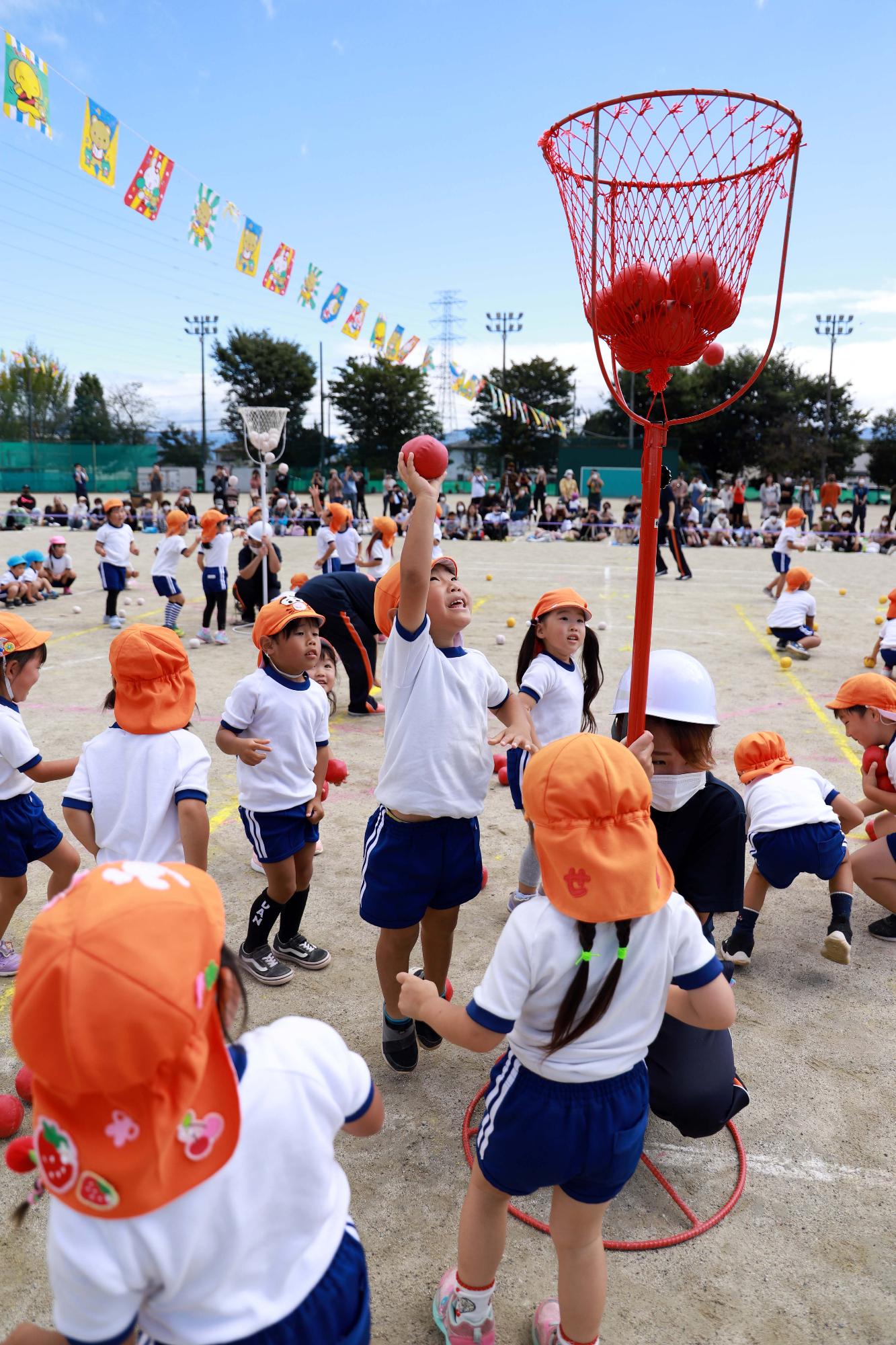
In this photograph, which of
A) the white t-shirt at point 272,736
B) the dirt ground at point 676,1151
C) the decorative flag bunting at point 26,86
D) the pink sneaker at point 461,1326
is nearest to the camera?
the pink sneaker at point 461,1326

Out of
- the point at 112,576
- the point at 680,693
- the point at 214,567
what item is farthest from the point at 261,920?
the point at 112,576

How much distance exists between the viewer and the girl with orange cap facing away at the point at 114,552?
Answer: 11578 millimetres

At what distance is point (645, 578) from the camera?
2949mm

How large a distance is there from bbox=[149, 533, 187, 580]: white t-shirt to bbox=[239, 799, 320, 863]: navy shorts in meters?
7.83

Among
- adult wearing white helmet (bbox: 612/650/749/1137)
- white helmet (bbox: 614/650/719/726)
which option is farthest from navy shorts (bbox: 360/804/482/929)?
white helmet (bbox: 614/650/719/726)

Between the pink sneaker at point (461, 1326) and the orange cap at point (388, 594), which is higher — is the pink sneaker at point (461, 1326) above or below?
below

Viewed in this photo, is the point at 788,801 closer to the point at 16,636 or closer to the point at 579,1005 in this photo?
the point at 579,1005

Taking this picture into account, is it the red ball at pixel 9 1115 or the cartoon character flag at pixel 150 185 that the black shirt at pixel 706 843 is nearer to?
the red ball at pixel 9 1115

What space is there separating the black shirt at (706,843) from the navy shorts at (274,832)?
1.61 m

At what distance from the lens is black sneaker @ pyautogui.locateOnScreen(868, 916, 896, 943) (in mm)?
4375

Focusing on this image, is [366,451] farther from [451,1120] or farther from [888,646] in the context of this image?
[451,1120]

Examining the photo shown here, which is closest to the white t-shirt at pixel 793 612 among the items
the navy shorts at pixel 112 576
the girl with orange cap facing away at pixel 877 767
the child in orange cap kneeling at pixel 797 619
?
the child in orange cap kneeling at pixel 797 619

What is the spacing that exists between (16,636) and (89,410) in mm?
73344

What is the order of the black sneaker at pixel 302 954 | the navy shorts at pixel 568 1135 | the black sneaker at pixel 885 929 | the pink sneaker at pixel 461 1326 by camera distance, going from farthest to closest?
the black sneaker at pixel 885 929, the black sneaker at pixel 302 954, the pink sneaker at pixel 461 1326, the navy shorts at pixel 568 1135
